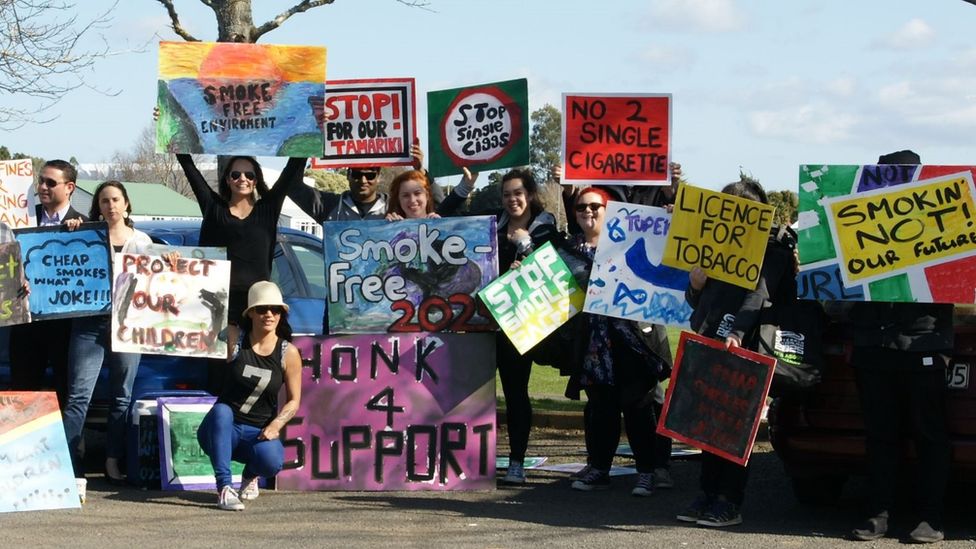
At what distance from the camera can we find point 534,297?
839 cm

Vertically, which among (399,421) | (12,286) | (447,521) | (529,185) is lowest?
(447,521)

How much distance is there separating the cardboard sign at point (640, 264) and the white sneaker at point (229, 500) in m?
2.33

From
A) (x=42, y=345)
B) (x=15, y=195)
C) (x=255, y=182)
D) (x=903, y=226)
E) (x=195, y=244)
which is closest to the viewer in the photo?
(x=903, y=226)

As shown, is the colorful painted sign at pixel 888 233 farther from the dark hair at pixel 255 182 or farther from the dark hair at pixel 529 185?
the dark hair at pixel 255 182

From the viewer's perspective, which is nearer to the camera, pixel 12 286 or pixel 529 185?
pixel 12 286

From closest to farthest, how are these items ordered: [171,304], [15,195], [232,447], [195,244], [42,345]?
[232,447]
[171,304]
[15,195]
[42,345]
[195,244]

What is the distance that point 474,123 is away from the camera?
28.9 ft

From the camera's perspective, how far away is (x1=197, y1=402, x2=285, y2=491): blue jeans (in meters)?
7.80

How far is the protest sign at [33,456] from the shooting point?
7.62 meters

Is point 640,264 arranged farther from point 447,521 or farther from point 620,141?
point 447,521

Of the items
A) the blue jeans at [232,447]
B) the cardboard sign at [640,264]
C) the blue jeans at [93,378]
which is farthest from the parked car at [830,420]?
the blue jeans at [93,378]

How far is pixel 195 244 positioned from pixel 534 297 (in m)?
2.68

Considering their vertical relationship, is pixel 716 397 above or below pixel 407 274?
below

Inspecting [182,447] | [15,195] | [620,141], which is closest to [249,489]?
[182,447]
